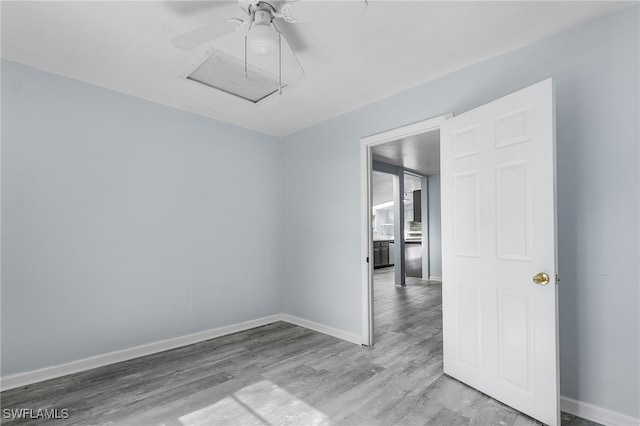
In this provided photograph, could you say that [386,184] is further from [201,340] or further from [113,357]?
[113,357]

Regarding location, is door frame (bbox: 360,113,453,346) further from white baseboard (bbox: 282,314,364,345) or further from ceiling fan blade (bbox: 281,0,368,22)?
ceiling fan blade (bbox: 281,0,368,22)

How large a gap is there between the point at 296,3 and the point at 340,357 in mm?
2916

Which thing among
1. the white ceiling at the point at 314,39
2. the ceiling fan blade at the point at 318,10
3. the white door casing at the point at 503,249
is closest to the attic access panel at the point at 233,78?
the white ceiling at the point at 314,39

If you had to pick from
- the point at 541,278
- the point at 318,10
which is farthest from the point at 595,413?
the point at 318,10

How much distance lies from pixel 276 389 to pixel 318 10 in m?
2.58

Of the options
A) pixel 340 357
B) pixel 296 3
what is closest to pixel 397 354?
pixel 340 357

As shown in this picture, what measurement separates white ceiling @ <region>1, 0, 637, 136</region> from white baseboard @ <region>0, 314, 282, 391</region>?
255 cm

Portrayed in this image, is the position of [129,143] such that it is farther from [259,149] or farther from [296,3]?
[296,3]

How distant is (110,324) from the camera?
297 cm

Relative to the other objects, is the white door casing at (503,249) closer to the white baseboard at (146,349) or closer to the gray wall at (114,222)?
the white baseboard at (146,349)

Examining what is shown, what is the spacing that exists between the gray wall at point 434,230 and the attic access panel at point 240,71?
5638mm

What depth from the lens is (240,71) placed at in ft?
8.85

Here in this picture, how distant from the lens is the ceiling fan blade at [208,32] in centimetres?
168

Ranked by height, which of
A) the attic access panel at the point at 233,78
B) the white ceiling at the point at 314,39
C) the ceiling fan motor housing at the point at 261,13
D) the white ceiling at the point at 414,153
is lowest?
the ceiling fan motor housing at the point at 261,13
